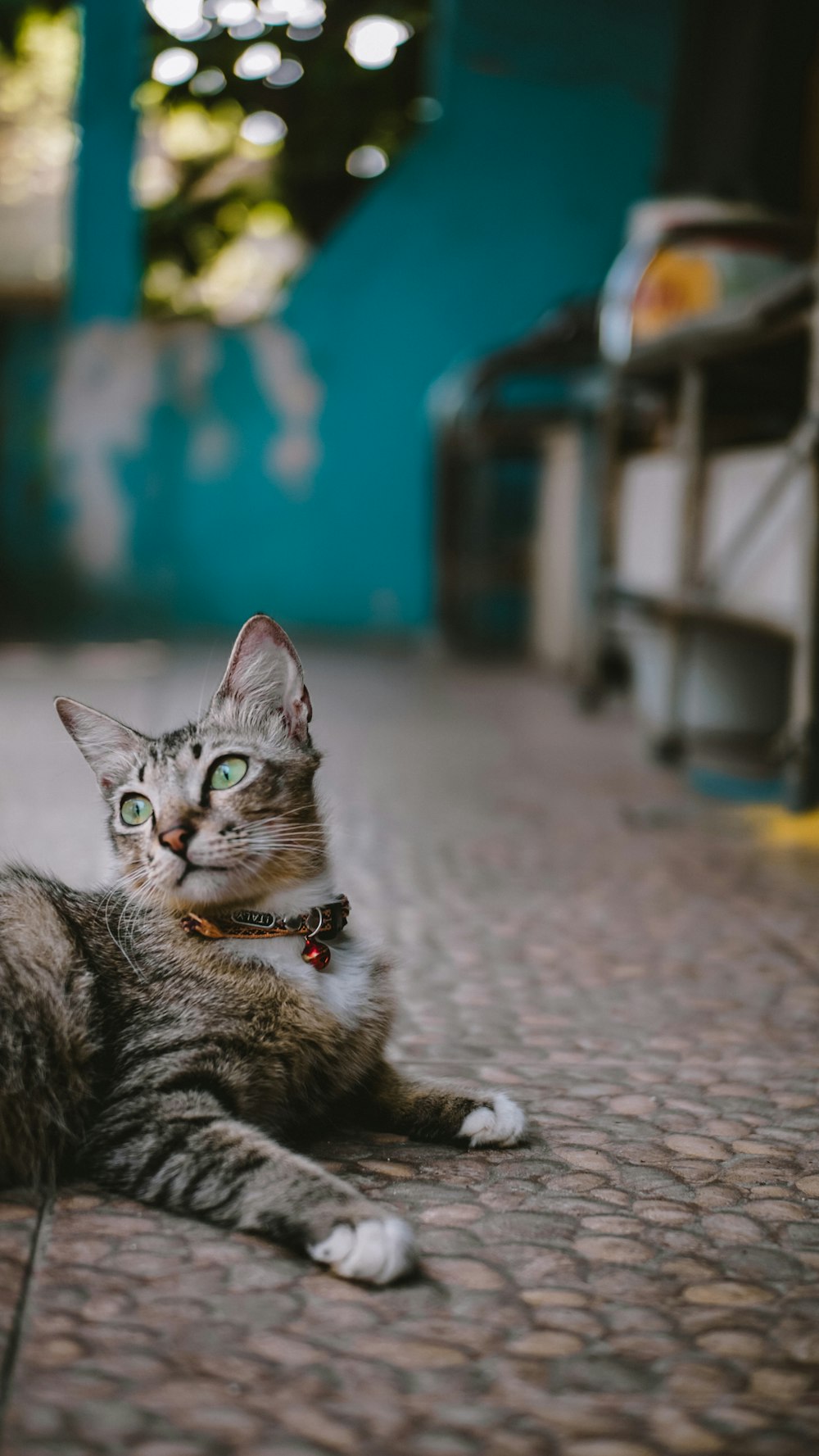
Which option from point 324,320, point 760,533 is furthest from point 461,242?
point 760,533

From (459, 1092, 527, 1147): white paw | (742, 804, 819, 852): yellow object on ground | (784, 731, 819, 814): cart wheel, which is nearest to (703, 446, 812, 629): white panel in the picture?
(784, 731, 819, 814): cart wheel

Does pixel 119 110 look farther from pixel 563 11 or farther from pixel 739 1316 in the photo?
pixel 739 1316

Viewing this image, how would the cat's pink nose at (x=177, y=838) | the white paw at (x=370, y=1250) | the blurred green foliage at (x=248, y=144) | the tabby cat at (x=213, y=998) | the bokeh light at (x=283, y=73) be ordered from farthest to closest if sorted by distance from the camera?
the bokeh light at (x=283, y=73), the blurred green foliage at (x=248, y=144), the cat's pink nose at (x=177, y=838), the tabby cat at (x=213, y=998), the white paw at (x=370, y=1250)

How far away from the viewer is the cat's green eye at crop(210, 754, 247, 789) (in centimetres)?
211

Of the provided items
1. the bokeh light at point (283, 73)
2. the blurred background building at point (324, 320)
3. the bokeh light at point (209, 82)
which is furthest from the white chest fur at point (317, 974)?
the bokeh light at point (283, 73)

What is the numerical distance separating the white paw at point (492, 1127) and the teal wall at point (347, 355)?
7551mm

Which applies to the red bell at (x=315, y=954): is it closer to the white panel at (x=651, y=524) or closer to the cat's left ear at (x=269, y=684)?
the cat's left ear at (x=269, y=684)

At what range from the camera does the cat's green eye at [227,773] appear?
2109 mm

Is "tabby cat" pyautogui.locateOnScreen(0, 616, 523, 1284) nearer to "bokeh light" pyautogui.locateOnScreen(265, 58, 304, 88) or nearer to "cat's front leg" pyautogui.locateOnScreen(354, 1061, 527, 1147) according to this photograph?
"cat's front leg" pyautogui.locateOnScreen(354, 1061, 527, 1147)

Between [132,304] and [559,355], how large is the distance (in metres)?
3.33


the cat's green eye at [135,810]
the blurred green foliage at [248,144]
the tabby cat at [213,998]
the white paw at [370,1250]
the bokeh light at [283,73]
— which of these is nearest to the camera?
the white paw at [370,1250]

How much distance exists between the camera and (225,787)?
6.92ft

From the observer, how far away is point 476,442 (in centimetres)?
836

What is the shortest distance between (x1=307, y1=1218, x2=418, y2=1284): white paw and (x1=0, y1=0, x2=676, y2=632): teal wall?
311 inches
